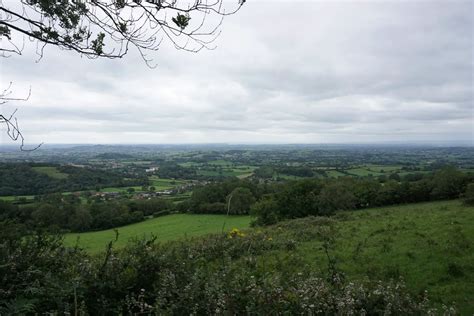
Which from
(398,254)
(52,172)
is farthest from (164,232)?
(52,172)

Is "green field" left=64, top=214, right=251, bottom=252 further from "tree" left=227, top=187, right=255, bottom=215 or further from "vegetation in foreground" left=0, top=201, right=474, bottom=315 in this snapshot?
"vegetation in foreground" left=0, top=201, right=474, bottom=315

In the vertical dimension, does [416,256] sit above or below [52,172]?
above

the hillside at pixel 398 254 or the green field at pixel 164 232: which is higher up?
the hillside at pixel 398 254

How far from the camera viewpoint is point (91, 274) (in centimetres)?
418

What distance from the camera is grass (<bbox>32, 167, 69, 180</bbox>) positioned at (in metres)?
72.9

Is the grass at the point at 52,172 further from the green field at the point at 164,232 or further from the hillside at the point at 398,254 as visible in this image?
the hillside at the point at 398,254

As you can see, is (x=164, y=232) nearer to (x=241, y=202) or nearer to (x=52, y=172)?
(x=241, y=202)

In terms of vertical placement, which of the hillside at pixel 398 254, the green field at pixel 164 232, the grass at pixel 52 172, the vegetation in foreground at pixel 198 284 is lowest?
the green field at pixel 164 232

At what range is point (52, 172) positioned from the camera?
7538 cm

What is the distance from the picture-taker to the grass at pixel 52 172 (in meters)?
72.9

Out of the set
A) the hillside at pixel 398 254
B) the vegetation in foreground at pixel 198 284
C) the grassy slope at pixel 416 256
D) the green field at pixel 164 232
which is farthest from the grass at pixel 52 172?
the vegetation in foreground at pixel 198 284

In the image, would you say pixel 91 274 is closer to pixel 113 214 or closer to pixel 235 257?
pixel 235 257

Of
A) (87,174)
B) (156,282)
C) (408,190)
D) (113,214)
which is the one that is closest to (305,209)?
(408,190)

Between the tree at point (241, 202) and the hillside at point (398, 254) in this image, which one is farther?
the tree at point (241, 202)
